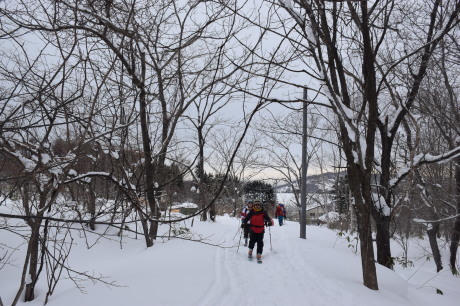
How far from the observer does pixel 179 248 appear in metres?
8.20

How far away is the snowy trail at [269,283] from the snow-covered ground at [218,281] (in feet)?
0.05

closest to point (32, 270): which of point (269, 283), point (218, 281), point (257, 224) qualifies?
point (218, 281)

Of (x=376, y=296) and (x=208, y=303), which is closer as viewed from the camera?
(x=208, y=303)

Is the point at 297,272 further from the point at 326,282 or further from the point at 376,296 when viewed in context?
the point at 376,296

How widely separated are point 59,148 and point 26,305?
304cm

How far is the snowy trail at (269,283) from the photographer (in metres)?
5.06

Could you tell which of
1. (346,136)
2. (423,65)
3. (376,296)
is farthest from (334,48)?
(376,296)

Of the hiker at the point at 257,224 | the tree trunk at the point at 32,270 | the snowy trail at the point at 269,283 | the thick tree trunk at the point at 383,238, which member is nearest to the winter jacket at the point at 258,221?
the hiker at the point at 257,224

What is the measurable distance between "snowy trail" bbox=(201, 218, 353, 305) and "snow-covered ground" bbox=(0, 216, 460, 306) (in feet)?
0.05

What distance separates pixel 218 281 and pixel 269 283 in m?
1.05

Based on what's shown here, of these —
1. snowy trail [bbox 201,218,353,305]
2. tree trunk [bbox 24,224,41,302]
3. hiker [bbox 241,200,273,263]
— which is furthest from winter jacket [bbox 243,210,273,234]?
tree trunk [bbox 24,224,41,302]

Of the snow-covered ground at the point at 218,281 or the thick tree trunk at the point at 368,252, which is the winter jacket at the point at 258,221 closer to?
the snow-covered ground at the point at 218,281

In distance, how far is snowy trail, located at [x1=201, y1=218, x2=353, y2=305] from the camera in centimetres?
506

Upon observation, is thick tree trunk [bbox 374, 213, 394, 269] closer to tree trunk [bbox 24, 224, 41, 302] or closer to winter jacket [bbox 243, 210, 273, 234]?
winter jacket [bbox 243, 210, 273, 234]
